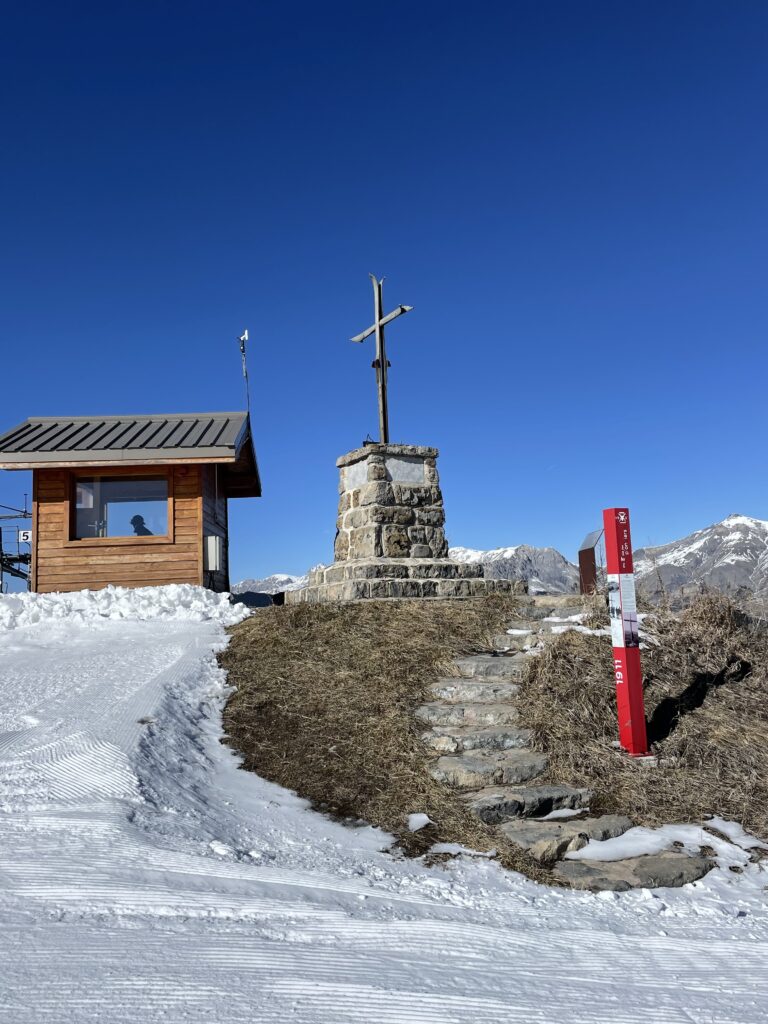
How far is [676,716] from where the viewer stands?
249 inches

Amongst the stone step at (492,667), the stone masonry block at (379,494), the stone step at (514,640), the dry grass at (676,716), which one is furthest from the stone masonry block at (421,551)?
the dry grass at (676,716)

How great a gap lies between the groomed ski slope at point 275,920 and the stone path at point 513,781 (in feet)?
0.75

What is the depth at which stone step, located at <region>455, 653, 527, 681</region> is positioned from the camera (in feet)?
24.3

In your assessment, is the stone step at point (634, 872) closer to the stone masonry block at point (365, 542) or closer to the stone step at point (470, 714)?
the stone step at point (470, 714)

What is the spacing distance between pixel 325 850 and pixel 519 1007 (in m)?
1.98

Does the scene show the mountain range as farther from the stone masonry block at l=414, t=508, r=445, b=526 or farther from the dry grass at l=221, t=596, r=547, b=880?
the dry grass at l=221, t=596, r=547, b=880

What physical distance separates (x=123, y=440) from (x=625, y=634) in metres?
12.4

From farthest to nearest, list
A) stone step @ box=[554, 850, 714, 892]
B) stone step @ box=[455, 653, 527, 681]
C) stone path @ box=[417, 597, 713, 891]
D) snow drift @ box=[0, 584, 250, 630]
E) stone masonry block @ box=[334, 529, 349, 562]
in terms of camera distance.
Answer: stone masonry block @ box=[334, 529, 349, 562] < snow drift @ box=[0, 584, 250, 630] < stone step @ box=[455, 653, 527, 681] < stone path @ box=[417, 597, 713, 891] < stone step @ box=[554, 850, 714, 892]

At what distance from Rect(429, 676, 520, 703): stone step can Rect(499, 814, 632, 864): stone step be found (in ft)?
6.34

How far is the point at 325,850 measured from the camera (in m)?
4.41

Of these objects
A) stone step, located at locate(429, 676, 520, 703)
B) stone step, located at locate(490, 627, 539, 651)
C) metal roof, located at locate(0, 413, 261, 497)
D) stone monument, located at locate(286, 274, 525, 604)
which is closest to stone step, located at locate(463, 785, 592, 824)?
stone step, located at locate(429, 676, 520, 703)

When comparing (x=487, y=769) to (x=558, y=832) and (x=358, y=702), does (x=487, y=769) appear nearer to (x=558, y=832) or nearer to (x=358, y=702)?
(x=558, y=832)

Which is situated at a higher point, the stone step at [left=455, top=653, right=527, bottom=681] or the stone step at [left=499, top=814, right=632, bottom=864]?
the stone step at [left=455, top=653, right=527, bottom=681]

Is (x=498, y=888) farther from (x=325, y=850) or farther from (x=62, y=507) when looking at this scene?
(x=62, y=507)
